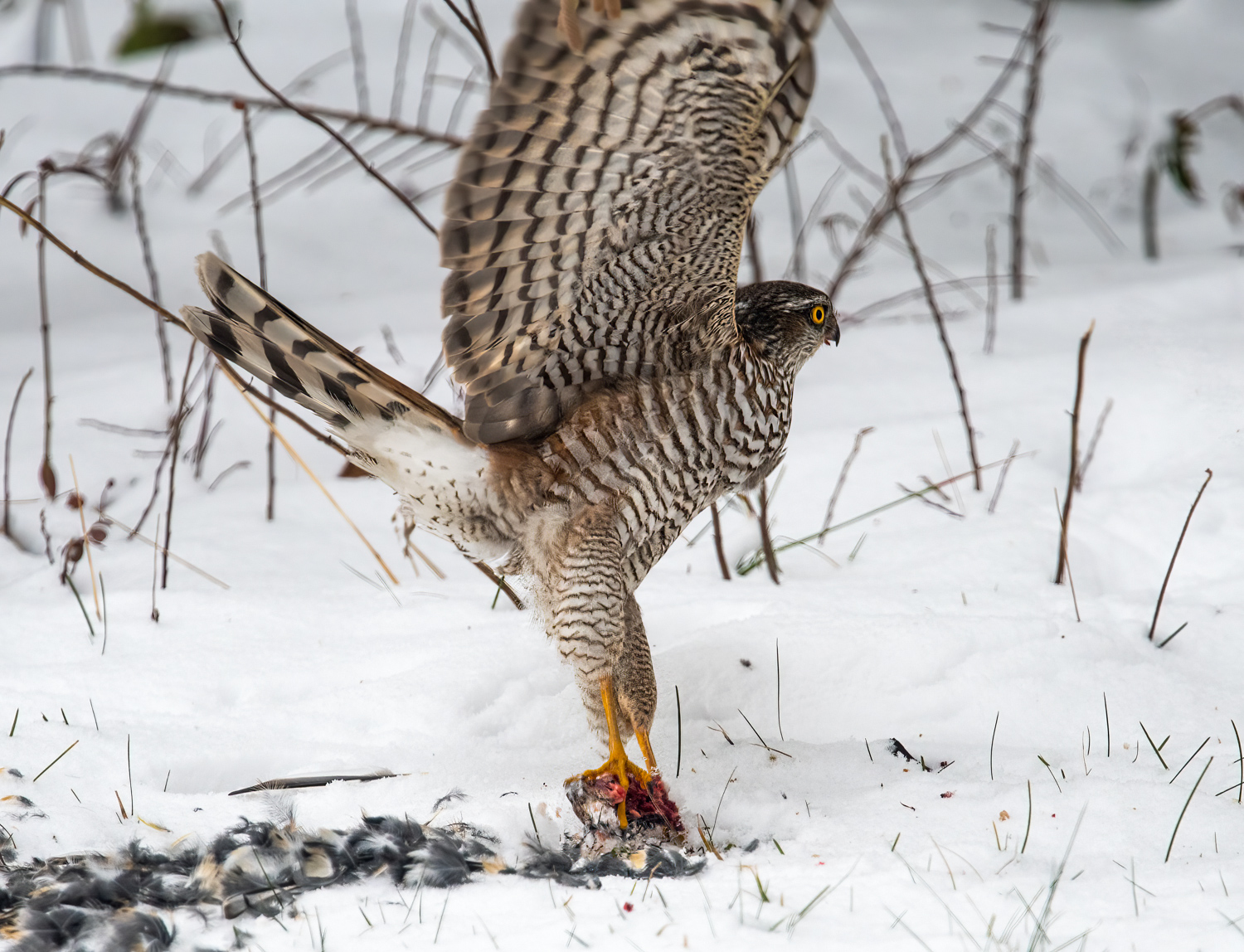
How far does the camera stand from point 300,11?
8.90 meters

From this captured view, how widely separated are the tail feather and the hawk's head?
2.75 ft

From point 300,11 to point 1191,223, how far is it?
24.2 ft

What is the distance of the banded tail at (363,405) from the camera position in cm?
252

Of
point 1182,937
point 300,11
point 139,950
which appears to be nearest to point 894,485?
point 1182,937

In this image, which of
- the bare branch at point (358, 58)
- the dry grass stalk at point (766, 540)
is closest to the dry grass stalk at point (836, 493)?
the dry grass stalk at point (766, 540)

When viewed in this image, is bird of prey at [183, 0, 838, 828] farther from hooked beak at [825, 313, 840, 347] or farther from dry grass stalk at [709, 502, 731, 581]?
dry grass stalk at [709, 502, 731, 581]

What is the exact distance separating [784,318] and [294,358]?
1.28 m

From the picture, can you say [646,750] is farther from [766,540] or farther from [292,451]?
[292,451]

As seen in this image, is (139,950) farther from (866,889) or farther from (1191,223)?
(1191,223)

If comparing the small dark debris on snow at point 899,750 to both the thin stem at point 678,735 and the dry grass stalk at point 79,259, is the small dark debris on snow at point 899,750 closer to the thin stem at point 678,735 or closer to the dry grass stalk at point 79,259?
the thin stem at point 678,735

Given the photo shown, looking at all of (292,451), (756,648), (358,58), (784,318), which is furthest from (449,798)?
(358,58)

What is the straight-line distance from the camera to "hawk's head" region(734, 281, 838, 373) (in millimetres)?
2879

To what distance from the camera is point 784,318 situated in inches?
114

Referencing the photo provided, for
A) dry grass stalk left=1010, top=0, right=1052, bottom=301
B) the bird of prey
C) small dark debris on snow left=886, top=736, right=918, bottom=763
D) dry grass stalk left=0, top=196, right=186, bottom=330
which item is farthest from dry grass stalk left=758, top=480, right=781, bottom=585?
dry grass stalk left=1010, top=0, right=1052, bottom=301
